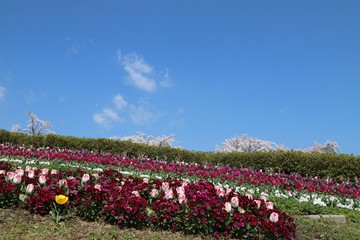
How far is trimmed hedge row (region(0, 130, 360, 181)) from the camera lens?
17250 millimetres

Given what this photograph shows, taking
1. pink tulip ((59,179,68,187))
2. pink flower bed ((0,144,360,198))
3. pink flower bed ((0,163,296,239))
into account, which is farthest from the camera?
pink flower bed ((0,144,360,198))

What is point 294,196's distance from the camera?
1156 centimetres

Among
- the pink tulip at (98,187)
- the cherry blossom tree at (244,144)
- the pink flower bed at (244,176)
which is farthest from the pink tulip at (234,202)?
the cherry blossom tree at (244,144)

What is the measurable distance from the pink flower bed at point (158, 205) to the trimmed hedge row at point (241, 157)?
1074 centimetres

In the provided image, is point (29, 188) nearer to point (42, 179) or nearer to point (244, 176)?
point (42, 179)

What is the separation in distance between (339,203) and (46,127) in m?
28.4

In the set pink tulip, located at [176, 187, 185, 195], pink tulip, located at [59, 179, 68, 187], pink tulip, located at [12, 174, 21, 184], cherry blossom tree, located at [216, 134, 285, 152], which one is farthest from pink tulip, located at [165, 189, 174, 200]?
cherry blossom tree, located at [216, 134, 285, 152]

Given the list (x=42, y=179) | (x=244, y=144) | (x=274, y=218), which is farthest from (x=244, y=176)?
(x=244, y=144)

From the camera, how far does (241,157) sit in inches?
792

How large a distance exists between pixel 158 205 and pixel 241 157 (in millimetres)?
14004

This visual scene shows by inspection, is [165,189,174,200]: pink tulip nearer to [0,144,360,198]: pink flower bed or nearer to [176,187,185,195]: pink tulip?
[176,187,185,195]: pink tulip

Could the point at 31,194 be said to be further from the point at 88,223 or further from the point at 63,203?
the point at 88,223

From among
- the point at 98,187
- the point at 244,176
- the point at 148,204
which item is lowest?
the point at 148,204

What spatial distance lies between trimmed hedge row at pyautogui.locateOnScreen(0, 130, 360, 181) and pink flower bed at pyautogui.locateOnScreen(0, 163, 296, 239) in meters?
10.7
